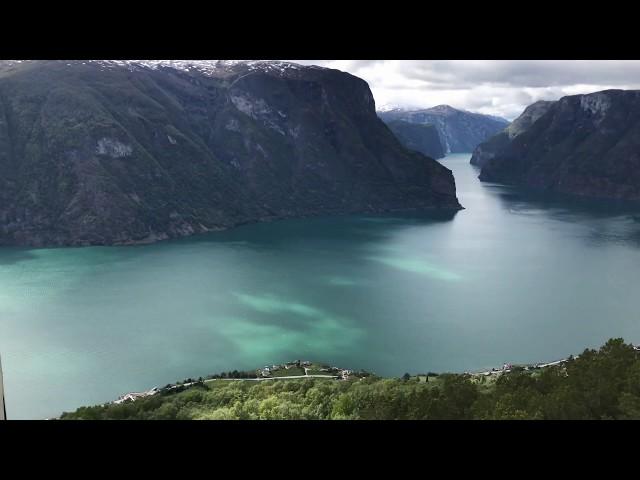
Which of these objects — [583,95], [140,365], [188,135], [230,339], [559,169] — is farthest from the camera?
[583,95]

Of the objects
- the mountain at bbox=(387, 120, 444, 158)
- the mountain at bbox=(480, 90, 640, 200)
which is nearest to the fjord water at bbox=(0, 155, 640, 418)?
the mountain at bbox=(480, 90, 640, 200)

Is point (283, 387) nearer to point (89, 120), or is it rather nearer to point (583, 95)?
point (89, 120)

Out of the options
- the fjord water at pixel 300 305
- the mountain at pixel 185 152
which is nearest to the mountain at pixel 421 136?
the mountain at pixel 185 152

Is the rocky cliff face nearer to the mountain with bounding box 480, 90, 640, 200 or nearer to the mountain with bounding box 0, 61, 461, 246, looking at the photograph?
the mountain with bounding box 480, 90, 640, 200

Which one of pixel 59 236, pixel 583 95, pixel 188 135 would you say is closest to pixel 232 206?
pixel 188 135

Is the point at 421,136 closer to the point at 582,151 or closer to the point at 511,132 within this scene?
the point at 511,132
